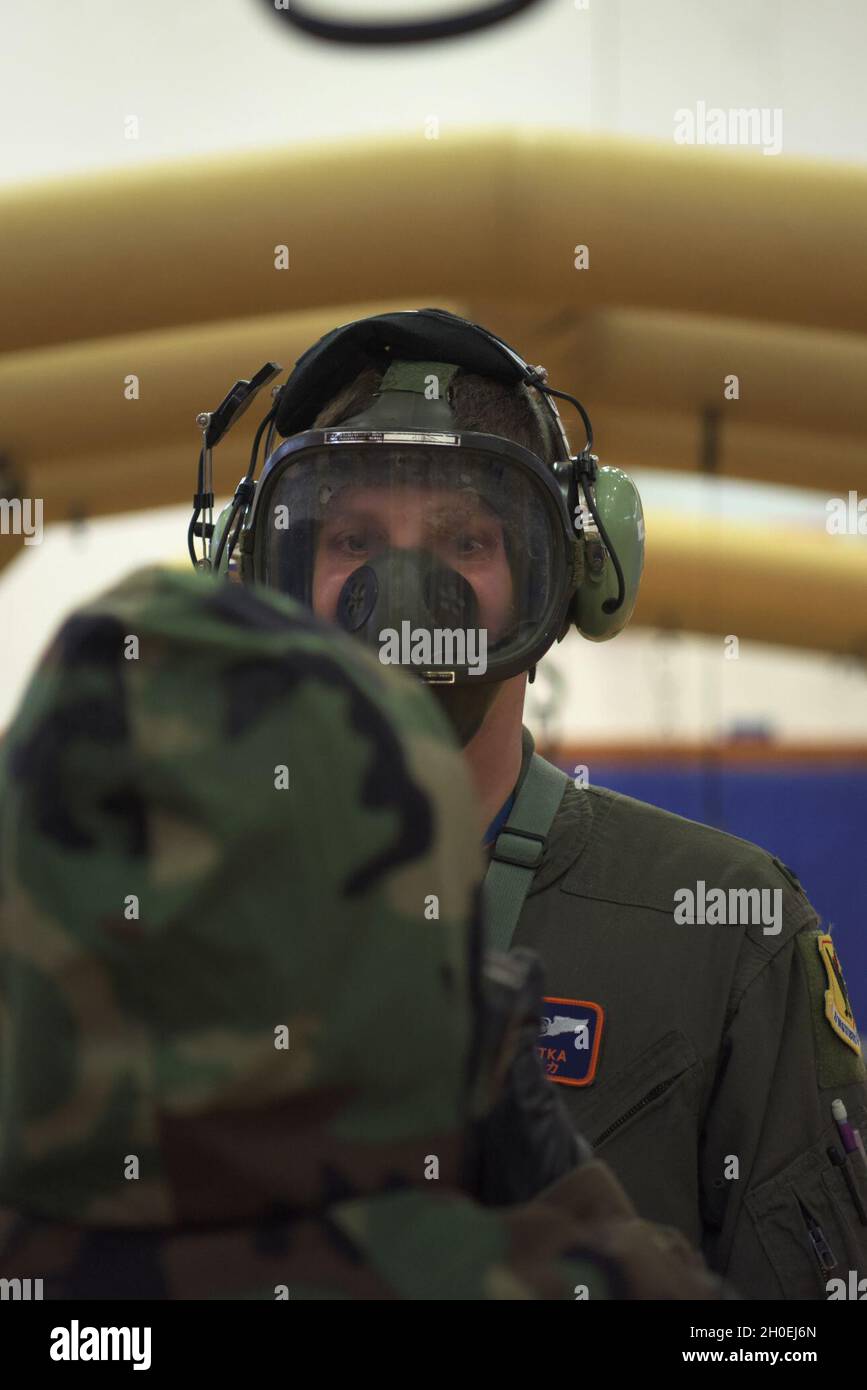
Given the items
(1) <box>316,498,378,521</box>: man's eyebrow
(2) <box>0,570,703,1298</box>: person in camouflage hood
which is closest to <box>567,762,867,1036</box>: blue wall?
(1) <box>316,498,378,521</box>: man's eyebrow

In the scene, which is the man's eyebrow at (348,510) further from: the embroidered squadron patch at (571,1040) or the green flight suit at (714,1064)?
the embroidered squadron patch at (571,1040)

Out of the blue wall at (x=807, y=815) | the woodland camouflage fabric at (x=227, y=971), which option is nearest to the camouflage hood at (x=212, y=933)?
the woodland camouflage fabric at (x=227, y=971)

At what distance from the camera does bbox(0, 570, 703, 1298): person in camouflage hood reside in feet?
3.15

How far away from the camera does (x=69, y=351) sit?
6.63m

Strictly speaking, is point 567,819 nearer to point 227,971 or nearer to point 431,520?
point 431,520

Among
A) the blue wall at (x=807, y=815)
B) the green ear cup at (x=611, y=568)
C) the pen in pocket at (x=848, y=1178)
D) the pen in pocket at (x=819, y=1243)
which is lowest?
the blue wall at (x=807, y=815)

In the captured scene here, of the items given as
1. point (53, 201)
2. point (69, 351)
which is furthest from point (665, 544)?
point (53, 201)

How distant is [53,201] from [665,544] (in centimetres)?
433

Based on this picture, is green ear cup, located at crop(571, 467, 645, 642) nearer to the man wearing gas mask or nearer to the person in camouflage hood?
the man wearing gas mask

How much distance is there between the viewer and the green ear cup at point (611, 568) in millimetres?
2258

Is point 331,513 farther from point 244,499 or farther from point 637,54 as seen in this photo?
point 637,54

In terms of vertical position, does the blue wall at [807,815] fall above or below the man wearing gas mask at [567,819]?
below

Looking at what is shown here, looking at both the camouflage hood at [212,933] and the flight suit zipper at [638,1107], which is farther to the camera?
the flight suit zipper at [638,1107]

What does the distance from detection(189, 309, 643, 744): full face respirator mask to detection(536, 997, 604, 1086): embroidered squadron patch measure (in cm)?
40
